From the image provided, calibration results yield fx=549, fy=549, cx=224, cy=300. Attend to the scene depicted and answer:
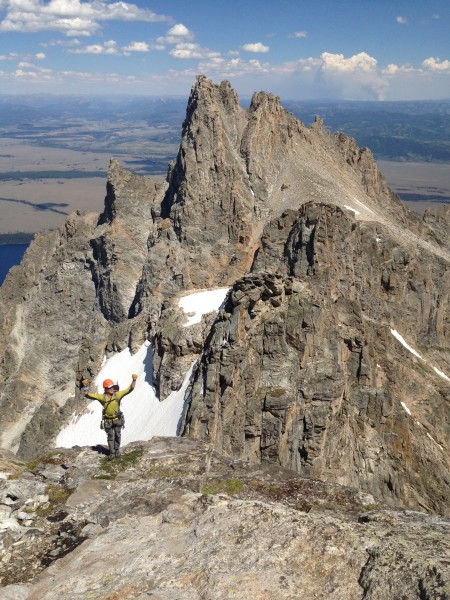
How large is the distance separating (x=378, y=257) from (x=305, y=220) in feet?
40.8

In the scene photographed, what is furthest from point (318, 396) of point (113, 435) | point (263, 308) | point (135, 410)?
point (113, 435)

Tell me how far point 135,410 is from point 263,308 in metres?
14.4

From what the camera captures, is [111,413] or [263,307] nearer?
[111,413]

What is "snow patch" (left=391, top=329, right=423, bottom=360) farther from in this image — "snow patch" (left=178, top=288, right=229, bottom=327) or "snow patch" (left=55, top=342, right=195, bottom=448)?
"snow patch" (left=55, top=342, right=195, bottom=448)

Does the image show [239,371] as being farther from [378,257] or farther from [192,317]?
[378,257]

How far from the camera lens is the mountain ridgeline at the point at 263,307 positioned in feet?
108

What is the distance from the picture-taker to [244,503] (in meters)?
13.2

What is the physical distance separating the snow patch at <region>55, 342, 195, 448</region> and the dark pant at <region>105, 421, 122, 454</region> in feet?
51.0

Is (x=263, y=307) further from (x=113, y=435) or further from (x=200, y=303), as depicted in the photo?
(x=113, y=435)

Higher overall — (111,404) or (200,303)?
(111,404)

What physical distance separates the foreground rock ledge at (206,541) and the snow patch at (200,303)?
92.3ft

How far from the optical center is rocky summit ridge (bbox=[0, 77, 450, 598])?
3288 cm

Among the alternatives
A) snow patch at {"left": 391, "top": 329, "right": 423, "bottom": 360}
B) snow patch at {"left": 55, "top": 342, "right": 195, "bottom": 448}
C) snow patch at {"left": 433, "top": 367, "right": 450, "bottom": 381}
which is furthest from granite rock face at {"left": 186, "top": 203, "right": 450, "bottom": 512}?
snow patch at {"left": 391, "top": 329, "right": 423, "bottom": 360}

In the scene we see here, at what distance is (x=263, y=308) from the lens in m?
35.2
